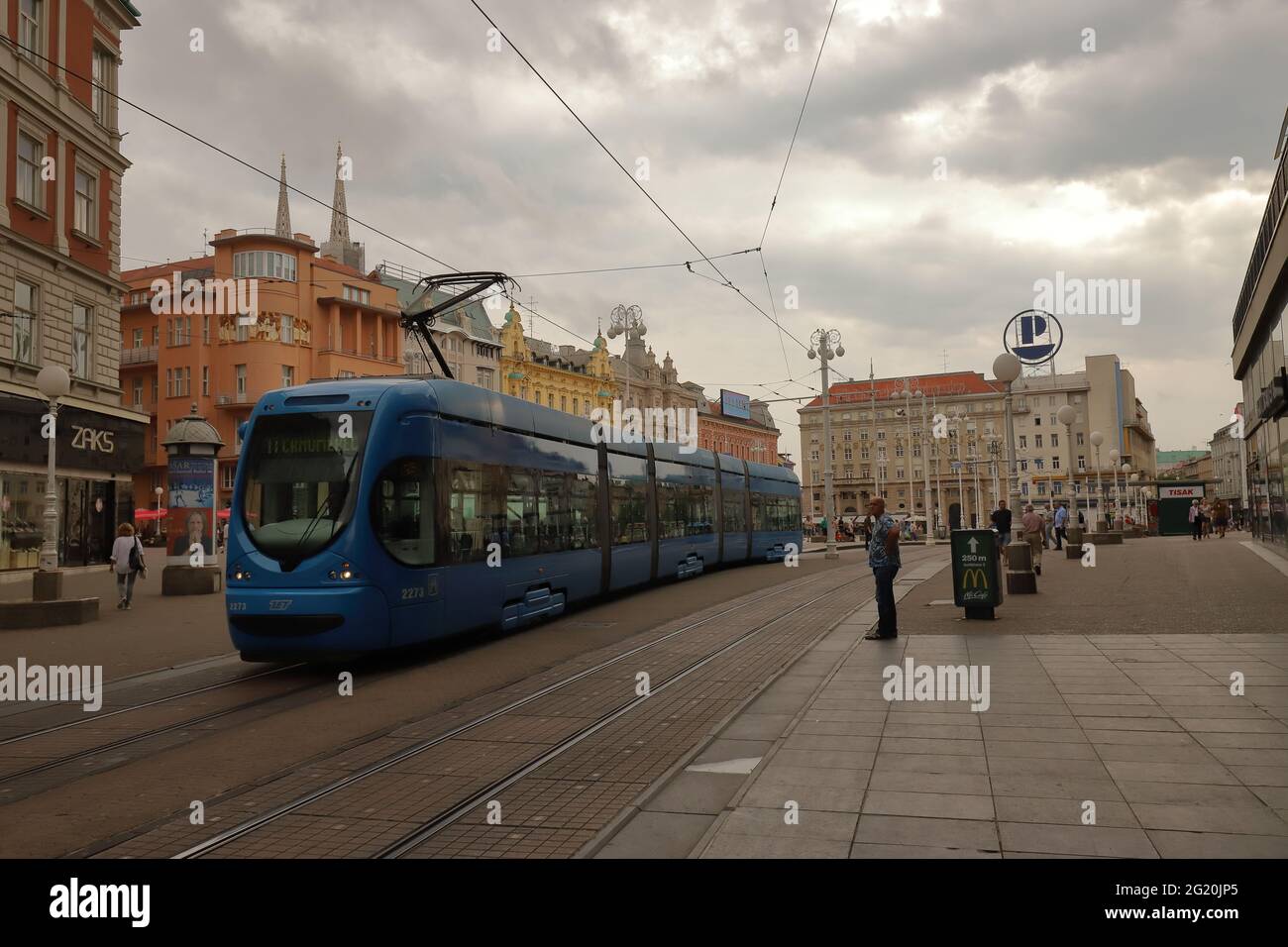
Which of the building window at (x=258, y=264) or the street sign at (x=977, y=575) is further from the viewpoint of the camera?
the building window at (x=258, y=264)

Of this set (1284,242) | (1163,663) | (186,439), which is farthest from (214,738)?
(1284,242)

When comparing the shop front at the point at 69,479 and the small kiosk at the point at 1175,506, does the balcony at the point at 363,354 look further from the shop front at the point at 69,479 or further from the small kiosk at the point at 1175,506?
the small kiosk at the point at 1175,506

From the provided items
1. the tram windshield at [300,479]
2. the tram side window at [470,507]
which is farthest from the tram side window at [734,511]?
the tram windshield at [300,479]

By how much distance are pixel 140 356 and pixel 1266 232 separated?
5724cm

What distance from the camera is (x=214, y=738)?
7789mm

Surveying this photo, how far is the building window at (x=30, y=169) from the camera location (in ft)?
80.1

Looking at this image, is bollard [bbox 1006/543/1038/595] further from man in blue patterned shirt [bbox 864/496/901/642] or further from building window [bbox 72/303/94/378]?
building window [bbox 72/303/94/378]

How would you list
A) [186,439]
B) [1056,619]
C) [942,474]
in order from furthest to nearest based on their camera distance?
[942,474] → [186,439] → [1056,619]

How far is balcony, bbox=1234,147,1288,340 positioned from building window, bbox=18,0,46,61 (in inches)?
1134

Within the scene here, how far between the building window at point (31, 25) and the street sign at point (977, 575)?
25.2 metres

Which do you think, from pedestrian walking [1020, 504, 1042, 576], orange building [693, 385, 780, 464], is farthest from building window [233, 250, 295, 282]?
orange building [693, 385, 780, 464]
